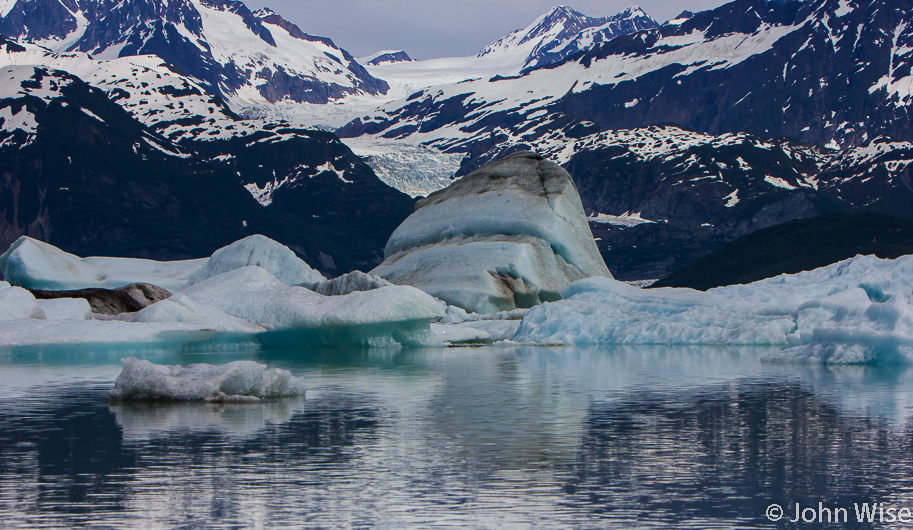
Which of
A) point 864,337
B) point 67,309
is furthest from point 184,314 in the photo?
point 864,337

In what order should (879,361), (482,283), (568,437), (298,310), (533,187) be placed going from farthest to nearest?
(533,187)
(482,283)
(298,310)
(879,361)
(568,437)

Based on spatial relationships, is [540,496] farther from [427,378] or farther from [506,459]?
[427,378]

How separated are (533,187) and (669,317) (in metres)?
20.8

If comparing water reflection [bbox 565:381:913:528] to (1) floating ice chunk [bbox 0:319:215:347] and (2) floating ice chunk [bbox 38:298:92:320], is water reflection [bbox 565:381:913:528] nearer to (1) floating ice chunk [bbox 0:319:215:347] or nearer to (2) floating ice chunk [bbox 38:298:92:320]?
(1) floating ice chunk [bbox 0:319:215:347]

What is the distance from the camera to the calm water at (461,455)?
9.84 m

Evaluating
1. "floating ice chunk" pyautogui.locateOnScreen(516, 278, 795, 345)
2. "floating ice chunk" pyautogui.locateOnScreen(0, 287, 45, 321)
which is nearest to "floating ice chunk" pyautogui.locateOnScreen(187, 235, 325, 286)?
"floating ice chunk" pyautogui.locateOnScreen(516, 278, 795, 345)

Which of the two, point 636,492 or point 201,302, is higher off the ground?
point 201,302

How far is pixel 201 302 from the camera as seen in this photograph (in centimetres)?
3316

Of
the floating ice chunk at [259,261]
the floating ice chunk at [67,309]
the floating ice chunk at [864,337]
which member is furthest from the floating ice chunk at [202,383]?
the floating ice chunk at [259,261]

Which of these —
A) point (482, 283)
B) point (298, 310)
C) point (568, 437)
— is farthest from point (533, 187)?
point (568, 437)

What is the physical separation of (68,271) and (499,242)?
20.8 metres

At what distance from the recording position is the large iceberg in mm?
52781

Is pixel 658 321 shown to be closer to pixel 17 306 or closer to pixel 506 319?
pixel 506 319

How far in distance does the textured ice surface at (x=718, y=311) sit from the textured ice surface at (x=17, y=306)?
16679 mm
